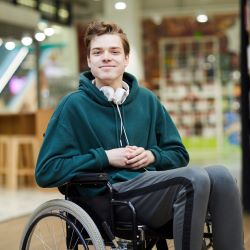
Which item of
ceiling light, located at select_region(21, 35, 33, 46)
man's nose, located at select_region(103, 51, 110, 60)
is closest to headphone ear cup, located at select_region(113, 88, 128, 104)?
man's nose, located at select_region(103, 51, 110, 60)

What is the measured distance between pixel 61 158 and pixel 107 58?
41 centimetres

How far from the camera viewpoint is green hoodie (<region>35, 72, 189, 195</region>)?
2.40 m

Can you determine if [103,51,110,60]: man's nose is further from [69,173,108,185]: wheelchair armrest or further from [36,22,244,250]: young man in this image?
[69,173,108,185]: wheelchair armrest

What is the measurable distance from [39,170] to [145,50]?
26.5ft

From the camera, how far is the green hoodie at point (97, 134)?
2.40m

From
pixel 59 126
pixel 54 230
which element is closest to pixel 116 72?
pixel 59 126

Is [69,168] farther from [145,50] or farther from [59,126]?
[145,50]

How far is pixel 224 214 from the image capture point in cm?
235

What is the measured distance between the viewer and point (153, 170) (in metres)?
2.59

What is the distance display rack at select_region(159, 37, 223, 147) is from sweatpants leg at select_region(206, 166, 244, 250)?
8.40 m

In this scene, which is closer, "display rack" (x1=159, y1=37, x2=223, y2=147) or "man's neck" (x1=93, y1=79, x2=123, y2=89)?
"man's neck" (x1=93, y1=79, x2=123, y2=89)

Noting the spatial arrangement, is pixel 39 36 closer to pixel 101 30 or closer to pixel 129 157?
pixel 101 30

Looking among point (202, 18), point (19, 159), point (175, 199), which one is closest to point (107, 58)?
point (175, 199)

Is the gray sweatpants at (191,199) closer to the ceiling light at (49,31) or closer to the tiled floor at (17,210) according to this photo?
the tiled floor at (17,210)
